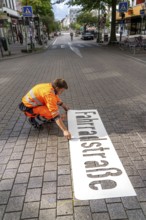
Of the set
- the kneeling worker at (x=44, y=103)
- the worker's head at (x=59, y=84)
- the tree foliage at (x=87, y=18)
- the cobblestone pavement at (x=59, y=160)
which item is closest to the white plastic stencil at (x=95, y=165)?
the cobblestone pavement at (x=59, y=160)

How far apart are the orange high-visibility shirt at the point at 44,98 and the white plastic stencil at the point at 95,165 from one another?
2.62ft

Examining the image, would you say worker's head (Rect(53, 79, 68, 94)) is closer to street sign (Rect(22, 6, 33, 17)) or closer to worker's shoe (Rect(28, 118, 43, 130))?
worker's shoe (Rect(28, 118, 43, 130))

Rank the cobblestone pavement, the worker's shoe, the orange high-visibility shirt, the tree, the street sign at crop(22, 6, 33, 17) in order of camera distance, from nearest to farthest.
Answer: the cobblestone pavement, the orange high-visibility shirt, the worker's shoe, the street sign at crop(22, 6, 33, 17), the tree

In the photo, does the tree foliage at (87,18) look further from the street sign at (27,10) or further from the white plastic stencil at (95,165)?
the white plastic stencil at (95,165)

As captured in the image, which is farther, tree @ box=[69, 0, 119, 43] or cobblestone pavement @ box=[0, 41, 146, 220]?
tree @ box=[69, 0, 119, 43]

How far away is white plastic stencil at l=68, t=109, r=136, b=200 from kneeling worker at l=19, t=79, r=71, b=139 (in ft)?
1.35

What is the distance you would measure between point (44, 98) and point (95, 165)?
4.74 ft

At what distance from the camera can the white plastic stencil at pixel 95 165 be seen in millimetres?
2691

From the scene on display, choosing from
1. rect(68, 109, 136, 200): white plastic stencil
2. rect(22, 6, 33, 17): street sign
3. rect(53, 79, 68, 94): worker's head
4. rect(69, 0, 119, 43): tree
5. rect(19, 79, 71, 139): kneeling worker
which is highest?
rect(69, 0, 119, 43): tree

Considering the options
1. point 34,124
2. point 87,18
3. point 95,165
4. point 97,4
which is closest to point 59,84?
point 34,124

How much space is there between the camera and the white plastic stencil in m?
2.69

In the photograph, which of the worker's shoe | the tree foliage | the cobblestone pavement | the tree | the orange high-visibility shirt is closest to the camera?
the cobblestone pavement

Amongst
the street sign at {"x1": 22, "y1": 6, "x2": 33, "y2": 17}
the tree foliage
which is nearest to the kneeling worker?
the street sign at {"x1": 22, "y1": 6, "x2": 33, "y2": 17}

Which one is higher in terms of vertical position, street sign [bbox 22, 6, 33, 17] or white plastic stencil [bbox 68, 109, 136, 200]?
street sign [bbox 22, 6, 33, 17]
